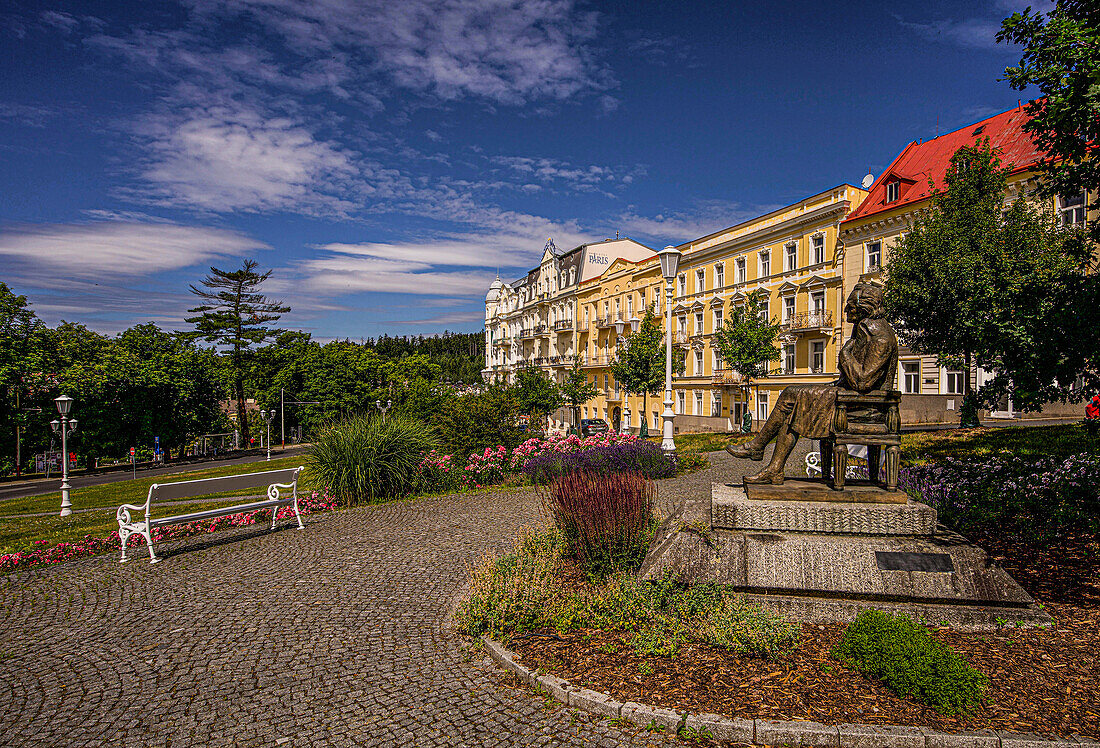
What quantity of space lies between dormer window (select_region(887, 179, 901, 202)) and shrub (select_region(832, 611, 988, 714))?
30.1 metres

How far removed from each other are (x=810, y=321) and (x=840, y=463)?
93.9 ft

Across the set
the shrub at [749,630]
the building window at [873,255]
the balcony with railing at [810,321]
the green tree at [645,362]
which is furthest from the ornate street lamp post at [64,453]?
the building window at [873,255]

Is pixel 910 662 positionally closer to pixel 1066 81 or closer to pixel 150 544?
pixel 1066 81

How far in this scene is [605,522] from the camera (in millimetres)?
6066

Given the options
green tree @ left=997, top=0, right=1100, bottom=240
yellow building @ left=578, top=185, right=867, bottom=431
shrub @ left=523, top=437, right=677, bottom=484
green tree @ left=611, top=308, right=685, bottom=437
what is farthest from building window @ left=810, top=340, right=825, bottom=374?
green tree @ left=997, top=0, right=1100, bottom=240

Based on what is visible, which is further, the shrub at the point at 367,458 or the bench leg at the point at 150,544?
the shrub at the point at 367,458

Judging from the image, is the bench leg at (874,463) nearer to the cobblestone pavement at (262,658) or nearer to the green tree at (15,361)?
the cobblestone pavement at (262,658)

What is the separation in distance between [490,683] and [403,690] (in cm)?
64

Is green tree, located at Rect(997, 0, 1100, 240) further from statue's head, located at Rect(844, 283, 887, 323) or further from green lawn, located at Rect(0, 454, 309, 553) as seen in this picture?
green lawn, located at Rect(0, 454, 309, 553)

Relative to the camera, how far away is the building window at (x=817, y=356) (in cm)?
3114

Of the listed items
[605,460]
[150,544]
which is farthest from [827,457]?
[150,544]

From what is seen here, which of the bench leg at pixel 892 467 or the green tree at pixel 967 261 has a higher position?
the green tree at pixel 967 261

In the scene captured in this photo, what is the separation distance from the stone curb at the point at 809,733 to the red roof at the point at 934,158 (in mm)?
27963

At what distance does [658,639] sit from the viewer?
4500 mm
